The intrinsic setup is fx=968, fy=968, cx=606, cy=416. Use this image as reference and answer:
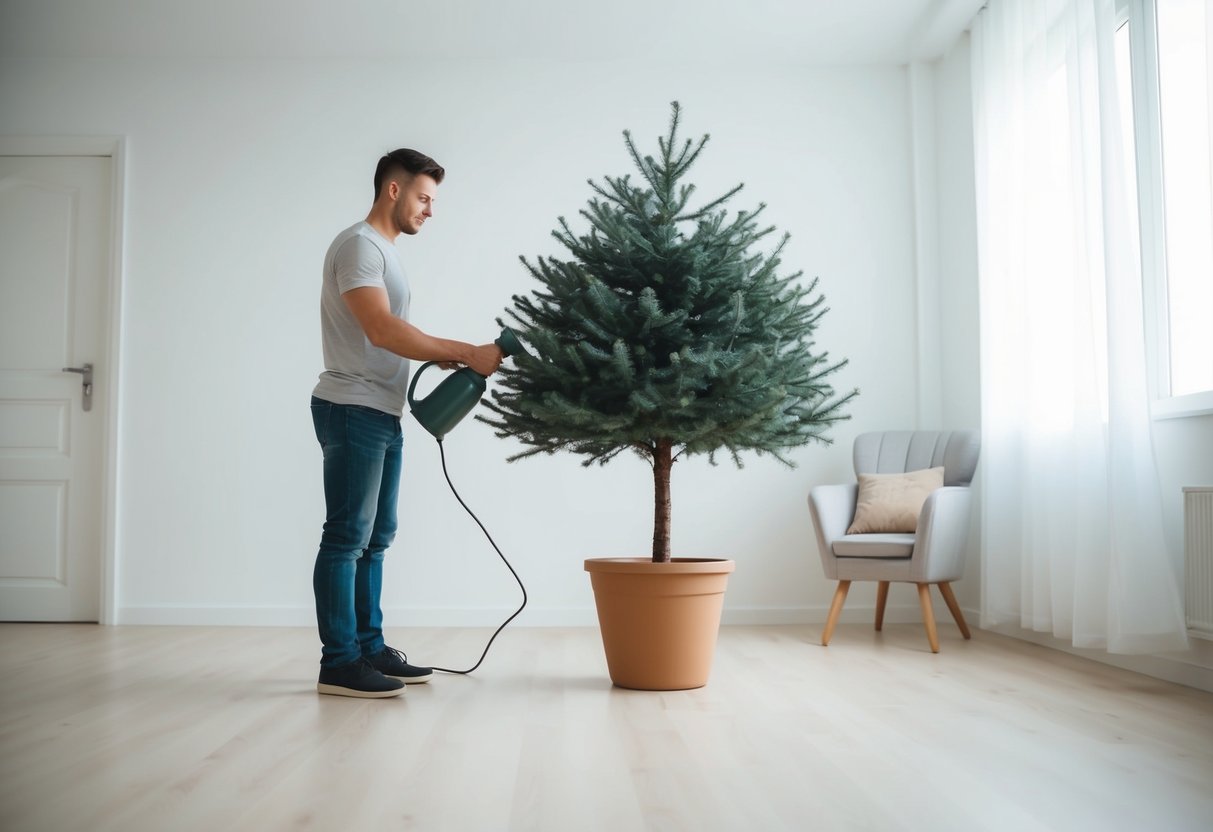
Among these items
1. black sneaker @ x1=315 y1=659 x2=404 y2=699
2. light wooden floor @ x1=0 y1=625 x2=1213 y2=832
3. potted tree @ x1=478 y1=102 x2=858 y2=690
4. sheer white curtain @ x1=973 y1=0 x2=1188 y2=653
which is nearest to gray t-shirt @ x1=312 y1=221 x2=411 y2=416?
potted tree @ x1=478 y1=102 x2=858 y2=690

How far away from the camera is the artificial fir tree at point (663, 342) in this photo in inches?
93.7

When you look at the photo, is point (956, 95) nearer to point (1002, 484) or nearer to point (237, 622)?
point (1002, 484)

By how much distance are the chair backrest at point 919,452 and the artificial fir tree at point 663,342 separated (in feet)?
4.61

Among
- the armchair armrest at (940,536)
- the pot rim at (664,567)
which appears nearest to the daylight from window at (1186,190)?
the armchair armrest at (940,536)

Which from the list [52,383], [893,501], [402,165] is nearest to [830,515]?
[893,501]

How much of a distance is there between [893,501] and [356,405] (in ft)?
7.10

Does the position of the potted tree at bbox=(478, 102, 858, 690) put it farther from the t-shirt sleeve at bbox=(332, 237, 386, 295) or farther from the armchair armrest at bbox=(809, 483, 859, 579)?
the armchair armrest at bbox=(809, 483, 859, 579)

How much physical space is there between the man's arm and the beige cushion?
6.09 ft

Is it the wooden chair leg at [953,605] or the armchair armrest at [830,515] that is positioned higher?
the armchair armrest at [830,515]

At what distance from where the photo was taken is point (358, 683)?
2494 mm

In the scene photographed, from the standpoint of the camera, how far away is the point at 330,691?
2.53 metres

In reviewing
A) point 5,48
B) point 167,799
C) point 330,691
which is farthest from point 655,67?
point 167,799

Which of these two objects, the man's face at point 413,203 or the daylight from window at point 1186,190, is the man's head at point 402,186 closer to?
the man's face at point 413,203

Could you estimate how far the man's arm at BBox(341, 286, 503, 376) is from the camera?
2.44 meters
